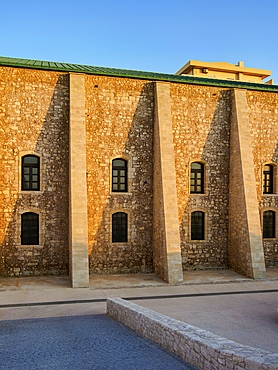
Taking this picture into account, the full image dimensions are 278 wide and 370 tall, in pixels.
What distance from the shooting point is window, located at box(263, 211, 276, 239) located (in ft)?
57.5

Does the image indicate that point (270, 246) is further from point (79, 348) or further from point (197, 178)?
point (79, 348)

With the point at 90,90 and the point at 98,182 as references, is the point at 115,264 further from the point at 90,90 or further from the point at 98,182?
the point at 90,90

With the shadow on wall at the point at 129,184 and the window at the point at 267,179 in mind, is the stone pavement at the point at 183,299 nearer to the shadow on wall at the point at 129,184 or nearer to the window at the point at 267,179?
the shadow on wall at the point at 129,184

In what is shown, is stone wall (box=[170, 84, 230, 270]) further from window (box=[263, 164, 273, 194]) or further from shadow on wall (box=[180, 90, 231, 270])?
window (box=[263, 164, 273, 194])

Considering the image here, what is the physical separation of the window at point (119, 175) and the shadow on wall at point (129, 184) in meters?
0.29

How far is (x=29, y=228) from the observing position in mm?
14773

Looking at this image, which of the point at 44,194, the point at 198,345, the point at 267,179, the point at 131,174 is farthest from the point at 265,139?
the point at 198,345

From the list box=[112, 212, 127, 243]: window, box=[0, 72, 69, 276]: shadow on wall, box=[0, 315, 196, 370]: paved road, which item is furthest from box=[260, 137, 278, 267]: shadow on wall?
box=[0, 315, 196, 370]: paved road

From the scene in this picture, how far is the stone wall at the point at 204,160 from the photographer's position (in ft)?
54.3

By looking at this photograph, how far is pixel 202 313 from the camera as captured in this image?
10.1m

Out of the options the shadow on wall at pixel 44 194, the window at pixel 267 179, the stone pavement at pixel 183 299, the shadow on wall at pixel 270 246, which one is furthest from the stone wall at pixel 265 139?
the shadow on wall at pixel 44 194

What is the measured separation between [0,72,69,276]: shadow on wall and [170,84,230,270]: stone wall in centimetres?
566

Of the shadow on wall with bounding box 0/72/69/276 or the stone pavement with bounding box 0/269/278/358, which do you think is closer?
the stone pavement with bounding box 0/269/278/358

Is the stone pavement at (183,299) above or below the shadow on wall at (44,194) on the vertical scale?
below
